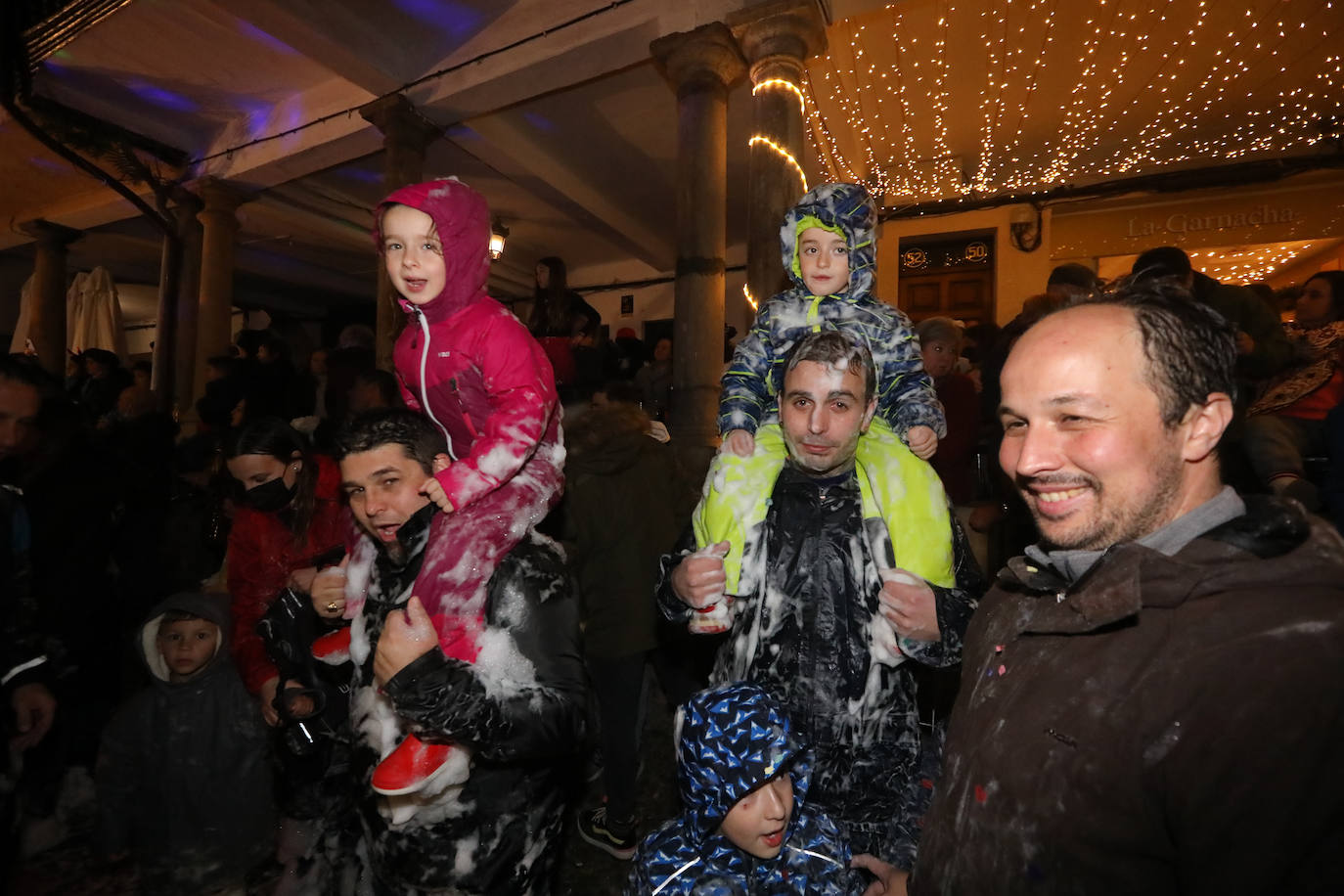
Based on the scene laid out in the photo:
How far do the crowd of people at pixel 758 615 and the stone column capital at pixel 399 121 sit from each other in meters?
5.91

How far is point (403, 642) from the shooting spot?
1.74m

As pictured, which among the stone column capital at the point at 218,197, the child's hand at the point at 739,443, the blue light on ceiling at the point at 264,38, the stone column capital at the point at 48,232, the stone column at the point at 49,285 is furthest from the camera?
the stone column capital at the point at 48,232

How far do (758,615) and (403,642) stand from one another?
1094mm

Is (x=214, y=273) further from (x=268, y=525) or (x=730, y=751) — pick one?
(x=730, y=751)

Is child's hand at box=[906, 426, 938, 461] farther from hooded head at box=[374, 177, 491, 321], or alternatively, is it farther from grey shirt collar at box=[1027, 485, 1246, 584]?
hooded head at box=[374, 177, 491, 321]

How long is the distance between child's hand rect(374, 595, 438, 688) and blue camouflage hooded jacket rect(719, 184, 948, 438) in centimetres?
123

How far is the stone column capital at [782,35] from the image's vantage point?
610 centimetres

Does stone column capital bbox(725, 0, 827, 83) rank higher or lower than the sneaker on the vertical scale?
higher

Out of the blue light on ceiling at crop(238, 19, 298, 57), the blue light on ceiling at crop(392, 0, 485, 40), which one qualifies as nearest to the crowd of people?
the blue light on ceiling at crop(392, 0, 485, 40)

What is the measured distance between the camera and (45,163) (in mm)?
11711

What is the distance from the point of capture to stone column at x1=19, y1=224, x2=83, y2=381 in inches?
510

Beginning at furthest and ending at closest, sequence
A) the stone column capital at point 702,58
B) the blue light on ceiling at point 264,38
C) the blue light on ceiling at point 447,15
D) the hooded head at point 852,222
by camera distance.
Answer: the blue light on ceiling at point 264,38
the blue light on ceiling at point 447,15
the stone column capital at point 702,58
the hooded head at point 852,222

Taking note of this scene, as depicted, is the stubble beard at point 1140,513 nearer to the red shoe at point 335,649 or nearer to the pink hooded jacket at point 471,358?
the pink hooded jacket at point 471,358

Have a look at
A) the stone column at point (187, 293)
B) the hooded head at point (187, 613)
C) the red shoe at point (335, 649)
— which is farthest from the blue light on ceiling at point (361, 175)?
the red shoe at point (335, 649)
